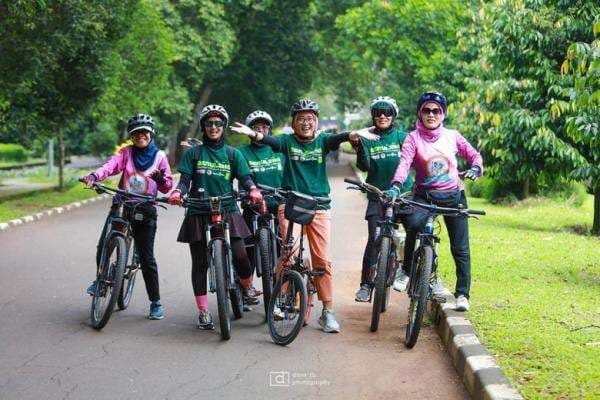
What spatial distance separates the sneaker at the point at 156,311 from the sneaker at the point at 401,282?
2.18 metres

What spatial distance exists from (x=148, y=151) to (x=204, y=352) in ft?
6.76

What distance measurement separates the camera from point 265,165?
8844 mm

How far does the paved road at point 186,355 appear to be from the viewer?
6051 mm

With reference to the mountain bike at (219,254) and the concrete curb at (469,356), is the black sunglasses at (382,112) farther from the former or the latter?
the concrete curb at (469,356)

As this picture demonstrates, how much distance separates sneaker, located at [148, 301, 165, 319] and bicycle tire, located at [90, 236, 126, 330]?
1.64 ft

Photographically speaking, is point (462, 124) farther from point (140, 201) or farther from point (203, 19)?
point (203, 19)

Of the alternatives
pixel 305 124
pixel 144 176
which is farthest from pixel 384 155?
pixel 144 176

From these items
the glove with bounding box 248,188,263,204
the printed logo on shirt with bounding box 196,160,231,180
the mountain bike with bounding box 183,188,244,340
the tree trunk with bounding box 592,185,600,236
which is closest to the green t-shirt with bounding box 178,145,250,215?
the printed logo on shirt with bounding box 196,160,231,180

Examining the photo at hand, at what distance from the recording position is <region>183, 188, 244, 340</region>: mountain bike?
7320 millimetres

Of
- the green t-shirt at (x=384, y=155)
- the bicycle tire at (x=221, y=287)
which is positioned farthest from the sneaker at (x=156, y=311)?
the green t-shirt at (x=384, y=155)

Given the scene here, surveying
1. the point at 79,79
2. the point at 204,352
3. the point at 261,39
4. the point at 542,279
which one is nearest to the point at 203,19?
the point at 261,39

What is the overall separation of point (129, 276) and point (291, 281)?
180 cm

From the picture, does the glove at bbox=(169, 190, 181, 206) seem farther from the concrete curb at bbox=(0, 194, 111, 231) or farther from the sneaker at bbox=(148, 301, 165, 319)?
the concrete curb at bbox=(0, 194, 111, 231)

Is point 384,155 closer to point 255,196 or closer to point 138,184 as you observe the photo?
point 255,196
